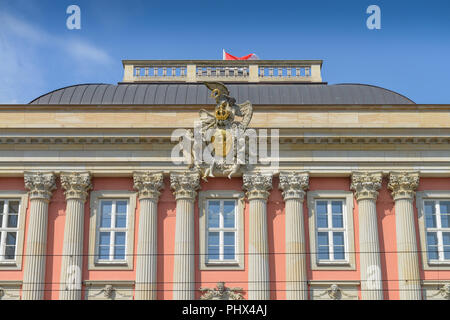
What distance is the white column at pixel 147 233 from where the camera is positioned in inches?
1307

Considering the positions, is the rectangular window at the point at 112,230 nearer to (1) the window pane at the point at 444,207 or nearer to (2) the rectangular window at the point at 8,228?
(2) the rectangular window at the point at 8,228

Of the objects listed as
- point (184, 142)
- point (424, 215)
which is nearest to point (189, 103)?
point (184, 142)

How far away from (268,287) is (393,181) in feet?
22.0

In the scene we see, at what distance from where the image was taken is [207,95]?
1503 inches

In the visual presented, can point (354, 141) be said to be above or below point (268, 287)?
above

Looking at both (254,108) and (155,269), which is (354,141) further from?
(155,269)

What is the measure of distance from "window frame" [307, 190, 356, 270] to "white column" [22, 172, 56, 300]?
10.6 metres

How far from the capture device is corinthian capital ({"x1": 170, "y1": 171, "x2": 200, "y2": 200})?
34.4 meters

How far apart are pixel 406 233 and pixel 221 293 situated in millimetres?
7769

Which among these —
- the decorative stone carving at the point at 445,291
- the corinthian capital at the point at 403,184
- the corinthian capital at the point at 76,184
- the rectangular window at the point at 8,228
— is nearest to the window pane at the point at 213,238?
the corinthian capital at the point at 76,184

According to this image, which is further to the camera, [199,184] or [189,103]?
[189,103]

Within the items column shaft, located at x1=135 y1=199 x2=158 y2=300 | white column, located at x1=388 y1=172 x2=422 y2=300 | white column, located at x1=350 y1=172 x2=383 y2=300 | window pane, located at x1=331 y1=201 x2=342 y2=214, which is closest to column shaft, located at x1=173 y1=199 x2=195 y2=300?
column shaft, located at x1=135 y1=199 x2=158 y2=300

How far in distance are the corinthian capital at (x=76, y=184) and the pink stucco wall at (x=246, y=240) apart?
48 cm

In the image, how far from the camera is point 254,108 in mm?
35531
